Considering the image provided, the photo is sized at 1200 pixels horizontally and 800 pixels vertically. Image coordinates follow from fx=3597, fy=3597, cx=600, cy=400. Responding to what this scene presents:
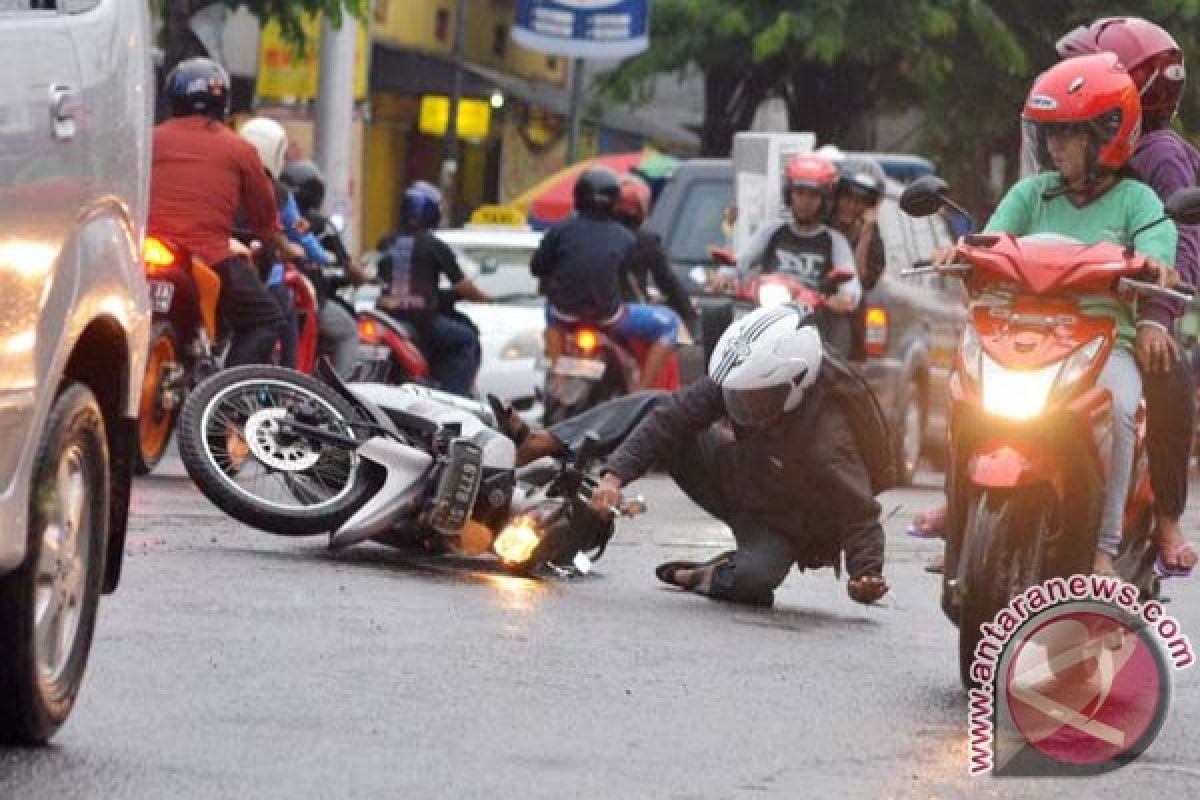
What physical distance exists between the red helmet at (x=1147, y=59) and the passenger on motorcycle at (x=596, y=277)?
946cm

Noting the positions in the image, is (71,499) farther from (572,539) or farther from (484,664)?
(572,539)

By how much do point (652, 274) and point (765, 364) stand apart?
354 inches

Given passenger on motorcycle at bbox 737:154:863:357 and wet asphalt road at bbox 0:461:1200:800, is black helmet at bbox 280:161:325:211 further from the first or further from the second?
wet asphalt road at bbox 0:461:1200:800

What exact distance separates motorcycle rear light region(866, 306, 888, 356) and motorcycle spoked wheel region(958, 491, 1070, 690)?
1093 cm

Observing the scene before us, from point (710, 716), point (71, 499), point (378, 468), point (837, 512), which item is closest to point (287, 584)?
point (378, 468)

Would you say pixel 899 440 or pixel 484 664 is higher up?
pixel 484 664

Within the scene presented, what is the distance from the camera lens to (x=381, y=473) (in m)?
11.5

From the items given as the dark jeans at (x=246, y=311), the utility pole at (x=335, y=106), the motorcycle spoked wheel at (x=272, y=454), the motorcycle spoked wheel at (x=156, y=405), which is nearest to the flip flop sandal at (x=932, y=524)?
the motorcycle spoked wheel at (x=272, y=454)

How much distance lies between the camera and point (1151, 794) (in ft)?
24.1

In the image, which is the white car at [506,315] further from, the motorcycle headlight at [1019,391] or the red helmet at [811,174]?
the motorcycle headlight at [1019,391]

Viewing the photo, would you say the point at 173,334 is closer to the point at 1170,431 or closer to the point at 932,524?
the point at 932,524

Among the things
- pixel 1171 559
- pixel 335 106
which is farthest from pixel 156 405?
pixel 335 106

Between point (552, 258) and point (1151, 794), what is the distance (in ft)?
41.4

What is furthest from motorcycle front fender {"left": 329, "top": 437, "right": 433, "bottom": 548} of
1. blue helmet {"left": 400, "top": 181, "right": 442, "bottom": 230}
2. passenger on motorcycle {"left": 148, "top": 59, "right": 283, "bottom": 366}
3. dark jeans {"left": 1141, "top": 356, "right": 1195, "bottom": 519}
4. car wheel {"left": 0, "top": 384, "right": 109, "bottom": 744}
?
blue helmet {"left": 400, "top": 181, "right": 442, "bottom": 230}
